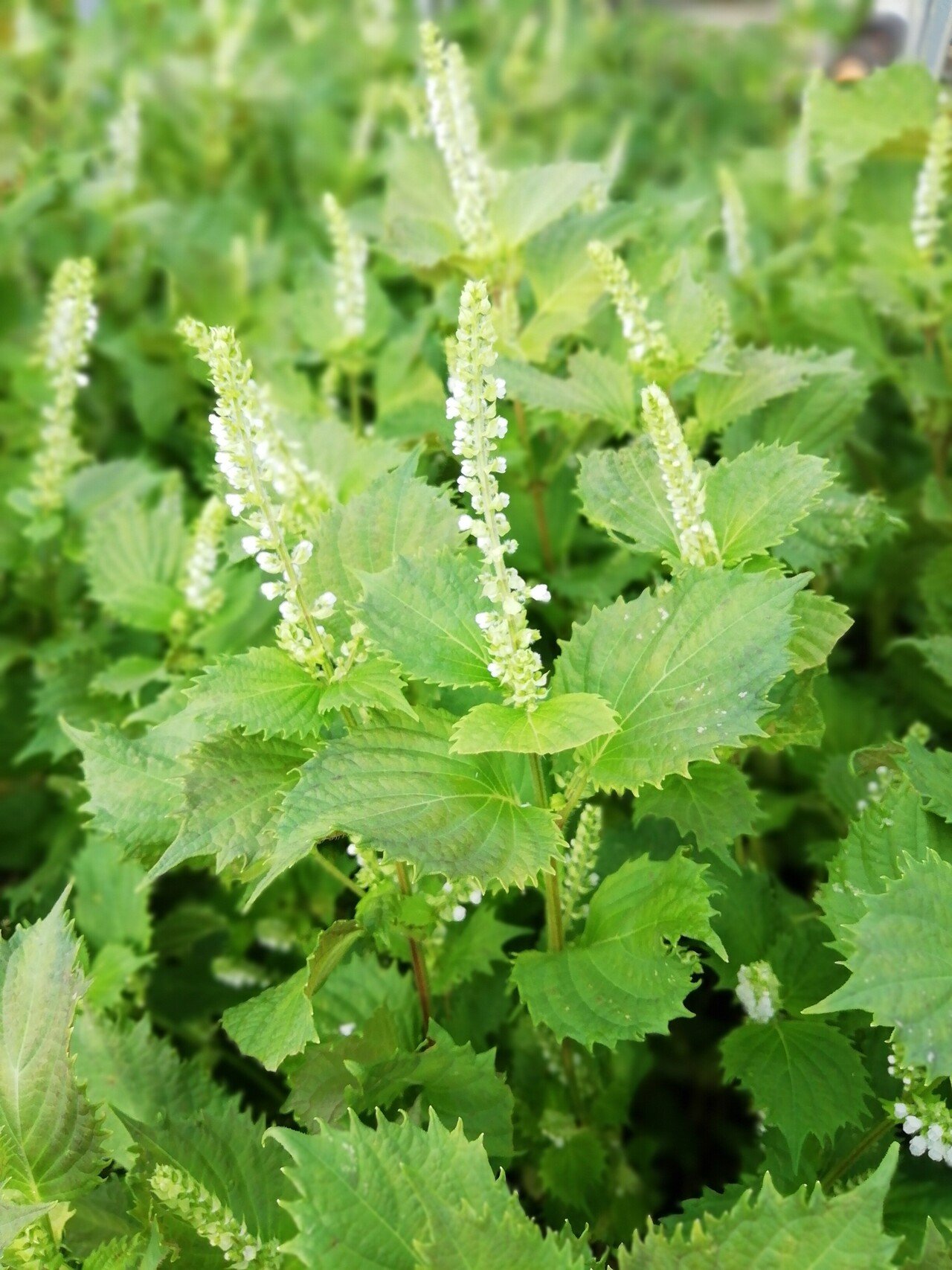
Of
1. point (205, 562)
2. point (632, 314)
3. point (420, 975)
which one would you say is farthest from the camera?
point (205, 562)

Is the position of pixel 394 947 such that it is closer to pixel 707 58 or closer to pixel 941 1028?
pixel 941 1028

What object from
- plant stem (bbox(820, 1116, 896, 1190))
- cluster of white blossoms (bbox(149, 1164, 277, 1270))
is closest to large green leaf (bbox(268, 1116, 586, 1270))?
cluster of white blossoms (bbox(149, 1164, 277, 1270))

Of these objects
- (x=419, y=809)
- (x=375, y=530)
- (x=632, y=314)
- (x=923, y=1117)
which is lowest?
(x=923, y=1117)

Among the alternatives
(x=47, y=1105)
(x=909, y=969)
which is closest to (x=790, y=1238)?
(x=909, y=969)

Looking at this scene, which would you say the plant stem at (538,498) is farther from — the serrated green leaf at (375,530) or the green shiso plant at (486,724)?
the serrated green leaf at (375,530)

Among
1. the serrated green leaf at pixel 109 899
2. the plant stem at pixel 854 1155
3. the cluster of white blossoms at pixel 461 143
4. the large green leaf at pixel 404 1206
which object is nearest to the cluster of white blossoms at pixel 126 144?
the cluster of white blossoms at pixel 461 143

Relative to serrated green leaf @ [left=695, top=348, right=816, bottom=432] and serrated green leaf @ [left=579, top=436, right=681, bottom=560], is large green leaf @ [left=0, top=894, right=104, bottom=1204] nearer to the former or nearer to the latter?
serrated green leaf @ [left=579, top=436, right=681, bottom=560]

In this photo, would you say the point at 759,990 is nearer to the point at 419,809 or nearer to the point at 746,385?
the point at 419,809
